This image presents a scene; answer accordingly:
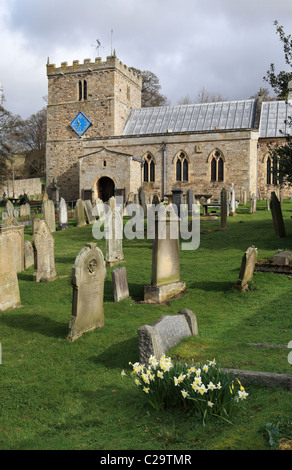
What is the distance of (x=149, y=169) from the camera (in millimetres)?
32250

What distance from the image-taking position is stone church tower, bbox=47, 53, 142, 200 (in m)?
35.1

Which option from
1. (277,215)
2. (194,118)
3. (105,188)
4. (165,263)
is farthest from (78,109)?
(165,263)

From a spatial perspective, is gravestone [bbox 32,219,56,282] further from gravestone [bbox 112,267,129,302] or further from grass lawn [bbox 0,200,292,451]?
gravestone [bbox 112,267,129,302]

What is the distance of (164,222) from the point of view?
9.04 metres

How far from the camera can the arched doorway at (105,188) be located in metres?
31.7

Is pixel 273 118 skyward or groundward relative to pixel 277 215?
skyward

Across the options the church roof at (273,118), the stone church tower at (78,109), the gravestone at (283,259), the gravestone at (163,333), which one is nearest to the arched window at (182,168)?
the church roof at (273,118)

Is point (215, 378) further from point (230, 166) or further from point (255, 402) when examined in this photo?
point (230, 166)

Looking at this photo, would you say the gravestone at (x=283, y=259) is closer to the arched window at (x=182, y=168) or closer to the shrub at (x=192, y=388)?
the shrub at (x=192, y=388)

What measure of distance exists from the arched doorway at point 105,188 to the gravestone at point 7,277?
77.1 feet

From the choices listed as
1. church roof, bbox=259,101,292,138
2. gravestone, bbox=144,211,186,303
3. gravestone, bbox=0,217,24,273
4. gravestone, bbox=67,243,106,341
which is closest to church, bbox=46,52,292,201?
church roof, bbox=259,101,292,138

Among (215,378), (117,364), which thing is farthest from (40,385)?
(215,378)

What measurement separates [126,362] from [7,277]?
3.57m

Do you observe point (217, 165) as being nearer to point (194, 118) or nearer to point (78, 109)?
point (194, 118)
